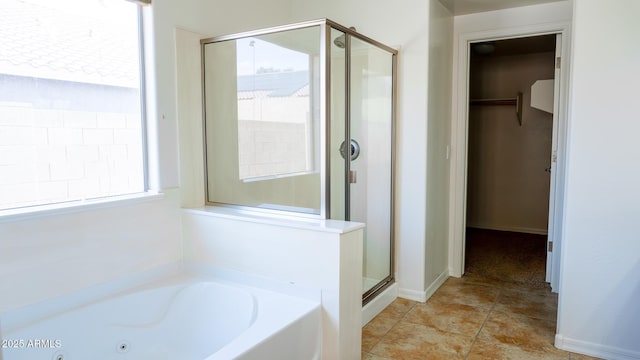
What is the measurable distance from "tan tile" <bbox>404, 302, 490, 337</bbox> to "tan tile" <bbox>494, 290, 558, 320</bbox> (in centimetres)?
19

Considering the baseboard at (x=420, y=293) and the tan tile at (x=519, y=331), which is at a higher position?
the baseboard at (x=420, y=293)

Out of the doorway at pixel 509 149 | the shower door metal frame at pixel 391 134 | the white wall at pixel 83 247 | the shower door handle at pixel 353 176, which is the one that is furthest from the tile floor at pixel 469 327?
the doorway at pixel 509 149

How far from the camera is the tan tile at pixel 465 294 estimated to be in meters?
3.29

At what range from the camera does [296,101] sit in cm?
257

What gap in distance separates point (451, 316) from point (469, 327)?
0.19 metres

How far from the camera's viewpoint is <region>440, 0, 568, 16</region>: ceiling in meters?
3.36

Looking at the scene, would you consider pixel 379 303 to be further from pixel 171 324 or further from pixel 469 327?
pixel 171 324

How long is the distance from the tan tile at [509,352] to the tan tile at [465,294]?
2.20ft

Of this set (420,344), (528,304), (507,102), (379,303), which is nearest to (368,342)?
(420,344)

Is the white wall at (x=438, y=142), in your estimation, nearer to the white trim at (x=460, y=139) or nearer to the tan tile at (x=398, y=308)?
the white trim at (x=460, y=139)

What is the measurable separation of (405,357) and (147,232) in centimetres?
164

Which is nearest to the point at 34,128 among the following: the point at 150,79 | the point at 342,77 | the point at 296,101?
the point at 150,79

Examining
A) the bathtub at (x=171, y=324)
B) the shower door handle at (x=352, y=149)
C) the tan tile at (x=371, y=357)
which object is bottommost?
the tan tile at (x=371, y=357)

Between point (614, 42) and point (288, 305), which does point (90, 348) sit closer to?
point (288, 305)
